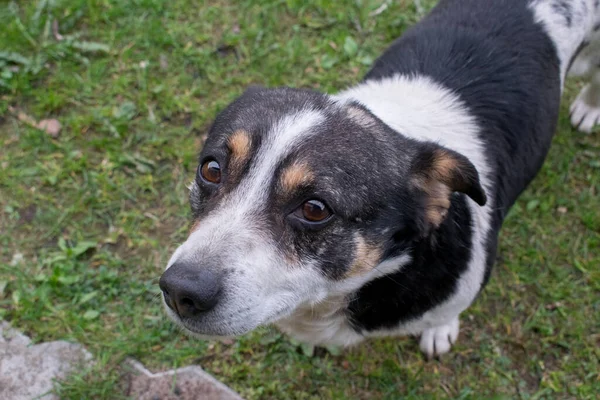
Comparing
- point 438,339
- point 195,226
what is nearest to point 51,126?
point 195,226

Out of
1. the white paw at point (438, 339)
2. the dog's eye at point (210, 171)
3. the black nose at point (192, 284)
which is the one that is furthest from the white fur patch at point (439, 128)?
the black nose at point (192, 284)

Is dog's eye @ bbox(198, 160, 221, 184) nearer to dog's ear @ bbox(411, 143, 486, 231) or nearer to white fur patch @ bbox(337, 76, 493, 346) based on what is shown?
white fur patch @ bbox(337, 76, 493, 346)

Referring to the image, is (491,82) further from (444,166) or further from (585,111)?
(585,111)

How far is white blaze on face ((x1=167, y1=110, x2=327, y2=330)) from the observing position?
2363 mm

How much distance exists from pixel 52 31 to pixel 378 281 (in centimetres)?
421

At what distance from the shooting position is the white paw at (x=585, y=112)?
4969 millimetres

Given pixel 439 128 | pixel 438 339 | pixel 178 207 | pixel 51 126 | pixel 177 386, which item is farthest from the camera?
pixel 51 126

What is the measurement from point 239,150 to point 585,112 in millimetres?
3685

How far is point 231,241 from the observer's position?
93.9 inches

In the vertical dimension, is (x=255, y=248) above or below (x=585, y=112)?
above

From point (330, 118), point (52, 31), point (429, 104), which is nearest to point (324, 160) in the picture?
point (330, 118)

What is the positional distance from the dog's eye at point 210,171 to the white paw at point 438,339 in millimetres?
1983

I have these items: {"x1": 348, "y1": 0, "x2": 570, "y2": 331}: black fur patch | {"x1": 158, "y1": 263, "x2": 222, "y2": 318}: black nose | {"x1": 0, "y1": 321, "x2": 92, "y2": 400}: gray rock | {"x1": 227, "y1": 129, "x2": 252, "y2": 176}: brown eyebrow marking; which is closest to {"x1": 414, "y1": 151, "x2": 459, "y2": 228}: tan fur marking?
{"x1": 348, "y1": 0, "x2": 570, "y2": 331}: black fur patch

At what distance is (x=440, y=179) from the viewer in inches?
105
